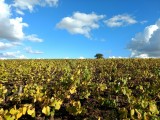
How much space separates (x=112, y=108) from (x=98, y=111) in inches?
22.3

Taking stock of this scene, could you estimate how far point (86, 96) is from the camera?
980 centimetres

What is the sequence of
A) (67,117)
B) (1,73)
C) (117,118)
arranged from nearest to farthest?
(117,118)
(67,117)
(1,73)

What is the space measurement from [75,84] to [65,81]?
39cm

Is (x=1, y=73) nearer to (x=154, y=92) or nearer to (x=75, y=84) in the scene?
(x=75, y=84)

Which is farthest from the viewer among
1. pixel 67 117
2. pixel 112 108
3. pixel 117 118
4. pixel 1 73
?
pixel 1 73

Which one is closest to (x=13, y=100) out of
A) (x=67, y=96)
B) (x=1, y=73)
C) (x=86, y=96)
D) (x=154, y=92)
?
(x=67, y=96)

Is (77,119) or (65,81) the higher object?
(65,81)

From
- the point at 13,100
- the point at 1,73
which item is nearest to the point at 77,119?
the point at 13,100

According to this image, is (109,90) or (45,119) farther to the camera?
(109,90)

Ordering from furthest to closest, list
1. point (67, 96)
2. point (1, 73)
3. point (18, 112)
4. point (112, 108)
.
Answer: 1. point (1, 73)
2. point (67, 96)
3. point (112, 108)
4. point (18, 112)

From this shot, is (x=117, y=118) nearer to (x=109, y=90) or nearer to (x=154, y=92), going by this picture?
(x=154, y=92)

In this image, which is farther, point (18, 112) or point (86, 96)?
point (86, 96)

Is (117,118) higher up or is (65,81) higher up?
(65,81)

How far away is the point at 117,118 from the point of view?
7668mm
